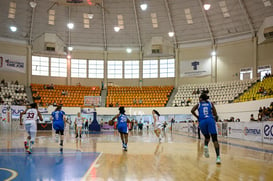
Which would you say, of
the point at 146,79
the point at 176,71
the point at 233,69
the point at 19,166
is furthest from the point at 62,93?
the point at 19,166

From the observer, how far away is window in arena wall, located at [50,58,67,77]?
153ft

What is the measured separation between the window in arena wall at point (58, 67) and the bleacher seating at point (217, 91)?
16369mm

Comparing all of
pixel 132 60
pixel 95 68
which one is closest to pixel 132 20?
pixel 132 60

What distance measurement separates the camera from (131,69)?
4884cm

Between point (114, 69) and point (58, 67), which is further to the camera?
point (114, 69)

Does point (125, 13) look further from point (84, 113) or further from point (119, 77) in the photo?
point (84, 113)

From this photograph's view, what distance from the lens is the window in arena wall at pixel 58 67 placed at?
46781 millimetres

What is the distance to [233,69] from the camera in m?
41.5

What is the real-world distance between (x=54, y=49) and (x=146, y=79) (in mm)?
13705

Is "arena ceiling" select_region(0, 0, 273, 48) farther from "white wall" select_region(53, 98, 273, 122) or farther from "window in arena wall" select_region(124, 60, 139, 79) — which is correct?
"white wall" select_region(53, 98, 273, 122)

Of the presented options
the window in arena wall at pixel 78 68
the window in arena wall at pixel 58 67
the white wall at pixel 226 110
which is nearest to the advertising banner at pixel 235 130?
the white wall at pixel 226 110

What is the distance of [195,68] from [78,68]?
16.8m

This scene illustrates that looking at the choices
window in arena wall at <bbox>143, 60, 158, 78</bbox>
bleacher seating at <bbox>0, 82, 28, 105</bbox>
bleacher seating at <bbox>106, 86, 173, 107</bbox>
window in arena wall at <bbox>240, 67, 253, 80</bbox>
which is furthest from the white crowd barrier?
bleacher seating at <bbox>0, 82, 28, 105</bbox>

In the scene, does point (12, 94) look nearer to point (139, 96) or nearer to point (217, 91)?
point (139, 96)
